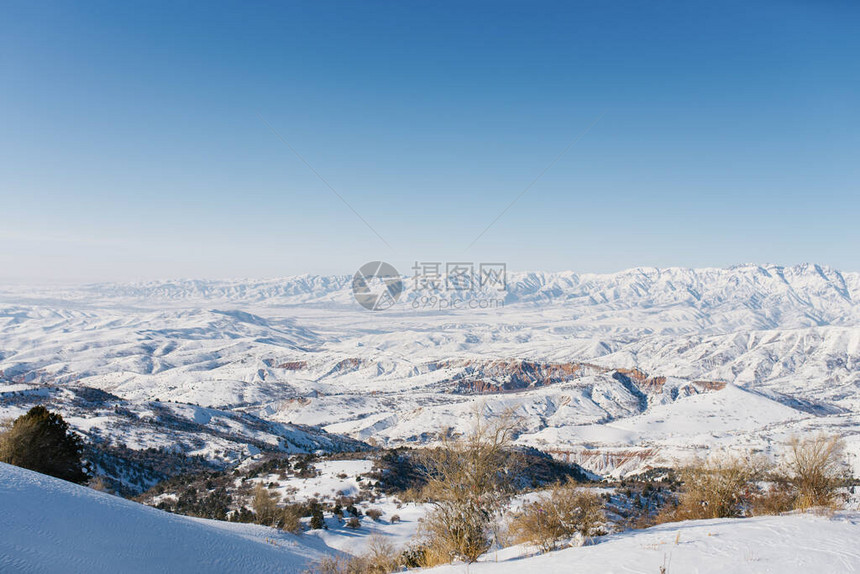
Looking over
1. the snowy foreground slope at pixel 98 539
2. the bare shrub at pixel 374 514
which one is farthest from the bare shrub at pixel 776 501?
the bare shrub at pixel 374 514

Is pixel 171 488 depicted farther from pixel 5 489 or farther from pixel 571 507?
pixel 571 507

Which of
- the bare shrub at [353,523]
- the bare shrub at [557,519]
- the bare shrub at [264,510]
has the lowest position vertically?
the bare shrub at [353,523]

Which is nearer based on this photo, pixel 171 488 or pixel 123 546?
pixel 123 546

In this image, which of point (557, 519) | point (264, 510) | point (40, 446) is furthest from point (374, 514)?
point (40, 446)

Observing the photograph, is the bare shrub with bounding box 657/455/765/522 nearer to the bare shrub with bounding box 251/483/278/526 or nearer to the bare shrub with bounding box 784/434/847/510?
the bare shrub with bounding box 784/434/847/510

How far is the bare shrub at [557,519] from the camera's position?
12656mm

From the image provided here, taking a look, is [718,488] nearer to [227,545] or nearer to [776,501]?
[776,501]

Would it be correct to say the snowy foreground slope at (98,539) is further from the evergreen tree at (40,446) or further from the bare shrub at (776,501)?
the bare shrub at (776,501)

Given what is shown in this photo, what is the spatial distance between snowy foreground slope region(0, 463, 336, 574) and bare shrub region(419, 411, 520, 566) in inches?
203

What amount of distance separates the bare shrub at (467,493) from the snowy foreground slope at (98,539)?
5162 millimetres

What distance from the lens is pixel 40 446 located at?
855 inches

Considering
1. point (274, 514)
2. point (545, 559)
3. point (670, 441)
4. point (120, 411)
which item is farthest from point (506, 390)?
point (545, 559)

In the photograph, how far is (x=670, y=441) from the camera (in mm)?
101875

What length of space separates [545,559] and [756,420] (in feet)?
492
